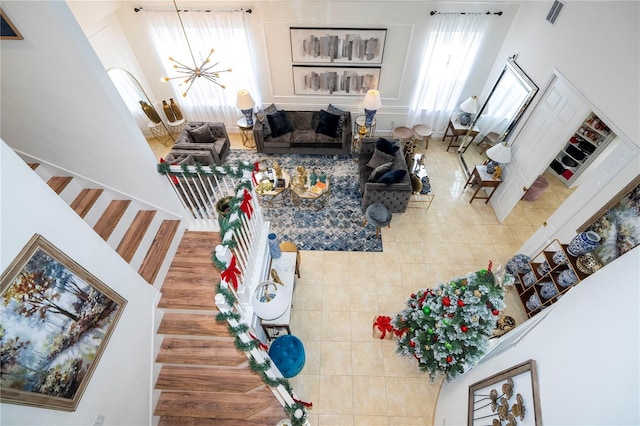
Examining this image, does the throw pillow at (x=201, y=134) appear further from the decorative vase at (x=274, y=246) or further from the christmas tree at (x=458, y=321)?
the christmas tree at (x=458, y=321)

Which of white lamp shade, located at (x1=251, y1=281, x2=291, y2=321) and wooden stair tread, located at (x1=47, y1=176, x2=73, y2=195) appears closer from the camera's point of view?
white lamp shade, located at (x1=251, y1=281, x2=291, y2=321)

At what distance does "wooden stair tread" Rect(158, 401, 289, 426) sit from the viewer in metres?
3.29

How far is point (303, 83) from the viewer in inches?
270

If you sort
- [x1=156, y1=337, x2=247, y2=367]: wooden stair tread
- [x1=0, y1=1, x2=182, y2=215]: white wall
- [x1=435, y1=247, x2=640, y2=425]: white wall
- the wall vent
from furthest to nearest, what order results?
the wall vent < [x1=156, y1=337, x2=247, y2=367]: wooden stair tread < [x1=0, y1=1, x2=182, y2=215]: white wall < [x1=435, y1=247, x2=640, y2=425]: white wall

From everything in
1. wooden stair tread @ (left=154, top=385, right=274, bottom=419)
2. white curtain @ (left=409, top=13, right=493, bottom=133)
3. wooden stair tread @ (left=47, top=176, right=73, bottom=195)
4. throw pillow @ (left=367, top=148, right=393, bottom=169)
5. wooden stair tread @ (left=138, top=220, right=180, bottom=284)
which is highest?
white curtain @ (left=409, top=13, right=493, bottom=133)

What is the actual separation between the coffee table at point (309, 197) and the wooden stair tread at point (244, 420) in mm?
3515

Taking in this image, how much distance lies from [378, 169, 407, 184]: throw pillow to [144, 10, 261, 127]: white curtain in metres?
4.08

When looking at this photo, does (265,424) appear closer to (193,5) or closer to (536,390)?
(536,390)

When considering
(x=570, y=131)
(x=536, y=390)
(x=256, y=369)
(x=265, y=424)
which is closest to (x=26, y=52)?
(x=256, y=369)

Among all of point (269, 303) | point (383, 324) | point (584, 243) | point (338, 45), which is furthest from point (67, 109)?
point (584, 243)

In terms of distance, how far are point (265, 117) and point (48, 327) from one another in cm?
593

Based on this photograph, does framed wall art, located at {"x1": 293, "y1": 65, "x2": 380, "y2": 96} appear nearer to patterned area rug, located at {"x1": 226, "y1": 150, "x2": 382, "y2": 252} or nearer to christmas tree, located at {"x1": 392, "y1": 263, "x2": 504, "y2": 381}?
patterned area rug, located at {"x1": 226, "y1": 150, "x2": 382, "y2": 252}

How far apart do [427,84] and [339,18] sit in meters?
2.52

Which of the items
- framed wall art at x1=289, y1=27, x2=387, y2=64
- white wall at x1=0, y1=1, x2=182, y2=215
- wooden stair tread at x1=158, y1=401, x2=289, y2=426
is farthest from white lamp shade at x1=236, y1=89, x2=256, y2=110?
wooden stair tread at x1=158, y1=401, x2=289, y2=426
